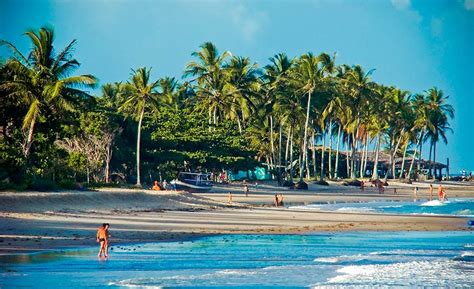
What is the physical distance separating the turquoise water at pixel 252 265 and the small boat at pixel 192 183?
98.5 ft

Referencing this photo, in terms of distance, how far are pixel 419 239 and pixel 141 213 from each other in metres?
14.5

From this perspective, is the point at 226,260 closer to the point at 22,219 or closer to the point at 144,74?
the point at 22,219

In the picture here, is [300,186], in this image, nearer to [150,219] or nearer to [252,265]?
[150,219]

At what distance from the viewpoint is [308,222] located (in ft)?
126

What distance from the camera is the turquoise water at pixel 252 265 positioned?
59.0ft

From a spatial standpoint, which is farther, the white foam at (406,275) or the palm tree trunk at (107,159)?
the palm tree trunk at (107,159)

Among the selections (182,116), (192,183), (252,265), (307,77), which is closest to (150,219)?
(252,265)

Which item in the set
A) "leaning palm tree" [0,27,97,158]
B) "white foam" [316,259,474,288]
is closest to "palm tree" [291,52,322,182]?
"leaning palm tree" [0,27,97,158]

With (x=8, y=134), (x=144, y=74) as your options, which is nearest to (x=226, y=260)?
(x=8, y=134)

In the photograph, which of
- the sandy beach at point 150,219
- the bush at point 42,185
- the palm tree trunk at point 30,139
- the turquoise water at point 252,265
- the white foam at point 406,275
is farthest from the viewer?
the palm tree trunk at point 30,139

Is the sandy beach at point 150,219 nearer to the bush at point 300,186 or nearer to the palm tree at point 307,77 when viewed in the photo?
the bush at point 300,186

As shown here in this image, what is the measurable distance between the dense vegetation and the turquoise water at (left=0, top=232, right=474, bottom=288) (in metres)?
16.6

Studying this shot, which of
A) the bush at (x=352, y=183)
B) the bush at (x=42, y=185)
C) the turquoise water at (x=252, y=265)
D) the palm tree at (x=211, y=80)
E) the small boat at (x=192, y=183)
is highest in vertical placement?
the palm tree at (x=211, y=80)

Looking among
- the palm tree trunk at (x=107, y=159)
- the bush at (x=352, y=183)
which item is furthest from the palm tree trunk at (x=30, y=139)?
the bush at (x=352, y=183)
